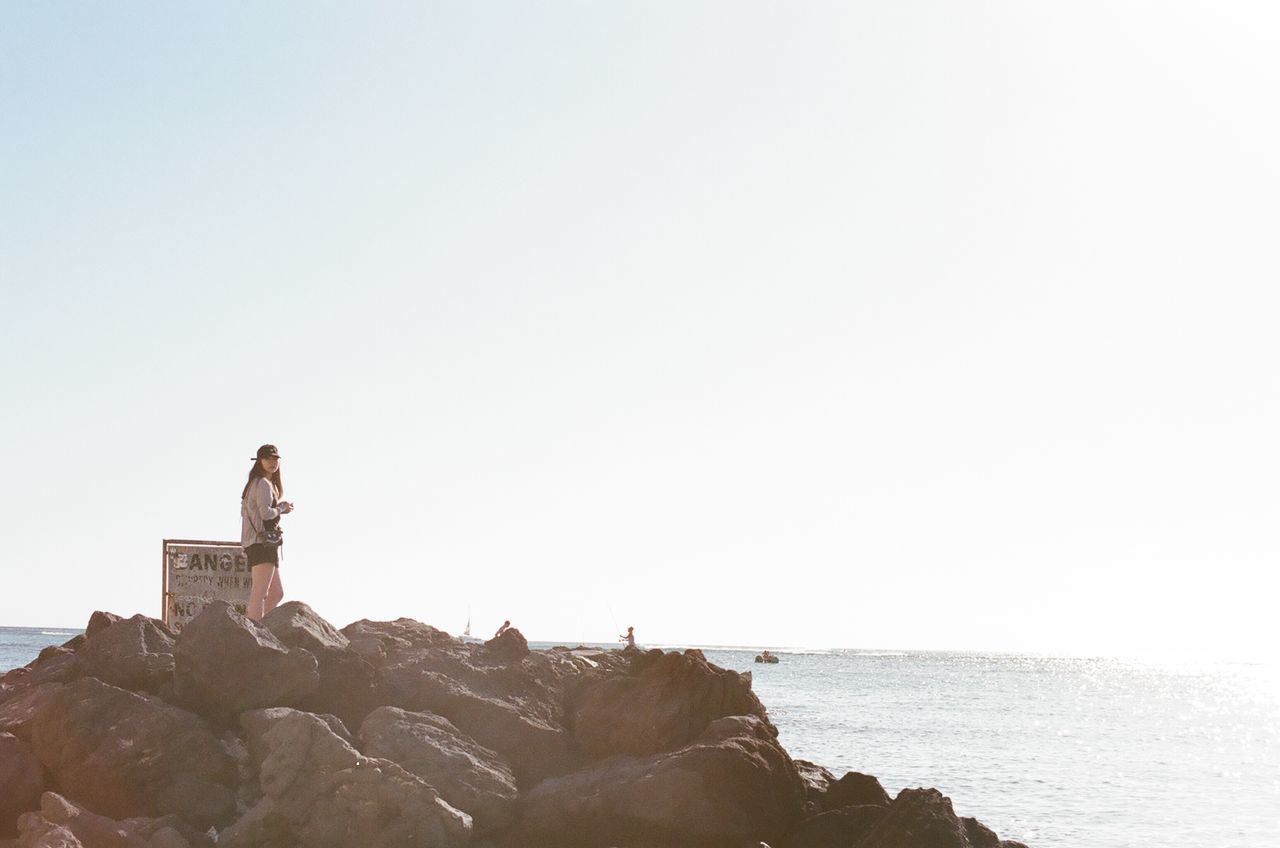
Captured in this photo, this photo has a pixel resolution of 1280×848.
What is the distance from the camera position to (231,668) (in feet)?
45.9

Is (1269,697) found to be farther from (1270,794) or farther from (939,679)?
(1270,794)

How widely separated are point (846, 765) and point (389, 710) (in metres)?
24.3

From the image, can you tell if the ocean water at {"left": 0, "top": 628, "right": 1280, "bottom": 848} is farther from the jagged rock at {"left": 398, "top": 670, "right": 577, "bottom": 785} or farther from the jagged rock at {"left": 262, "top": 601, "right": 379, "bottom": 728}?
the jagged rock at {"left": 262, "top": 601, "right": 379, "bottom": 728}

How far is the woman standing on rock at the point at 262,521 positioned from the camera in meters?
15.8

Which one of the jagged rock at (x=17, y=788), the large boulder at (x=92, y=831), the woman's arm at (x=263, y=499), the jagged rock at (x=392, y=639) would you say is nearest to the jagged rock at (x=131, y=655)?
the jagged rock at (x=17, y=788)

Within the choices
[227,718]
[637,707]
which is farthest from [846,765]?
[227,718]

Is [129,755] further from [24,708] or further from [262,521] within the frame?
[262,521]

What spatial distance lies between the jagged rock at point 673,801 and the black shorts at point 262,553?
4645mm

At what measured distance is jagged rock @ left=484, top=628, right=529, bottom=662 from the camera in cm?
1656

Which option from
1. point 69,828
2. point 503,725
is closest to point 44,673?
point 69,828

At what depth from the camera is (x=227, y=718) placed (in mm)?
13953

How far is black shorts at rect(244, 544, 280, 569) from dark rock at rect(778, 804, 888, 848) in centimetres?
705

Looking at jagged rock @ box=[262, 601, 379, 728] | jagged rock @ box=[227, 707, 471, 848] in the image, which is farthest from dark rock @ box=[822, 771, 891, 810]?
jagged rock @ box=[262, 601, 379, 728]

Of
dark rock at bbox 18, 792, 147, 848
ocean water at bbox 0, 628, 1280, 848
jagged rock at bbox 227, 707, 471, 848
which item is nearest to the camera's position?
dark rock at bbox 18, 792, 147, 848
